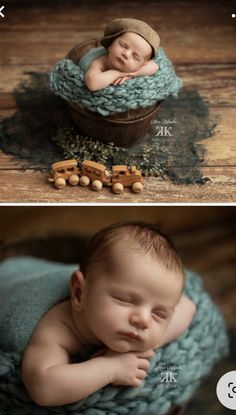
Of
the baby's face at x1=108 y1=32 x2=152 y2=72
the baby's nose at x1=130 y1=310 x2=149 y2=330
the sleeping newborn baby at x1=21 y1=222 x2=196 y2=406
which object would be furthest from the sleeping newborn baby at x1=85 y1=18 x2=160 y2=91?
the baby's nose at x1=130 y1=310 x2=149 y2=330

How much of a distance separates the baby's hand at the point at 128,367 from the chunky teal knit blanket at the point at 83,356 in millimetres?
15

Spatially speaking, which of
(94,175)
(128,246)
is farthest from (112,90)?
(128,246)

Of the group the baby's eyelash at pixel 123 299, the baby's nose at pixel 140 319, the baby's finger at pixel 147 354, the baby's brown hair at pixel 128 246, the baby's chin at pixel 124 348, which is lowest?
the baby's finger at pixel 147 354

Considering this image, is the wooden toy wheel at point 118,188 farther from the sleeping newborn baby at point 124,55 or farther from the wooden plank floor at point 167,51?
the sleeping newborn baby at point 124,55

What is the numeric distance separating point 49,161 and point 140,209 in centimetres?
19

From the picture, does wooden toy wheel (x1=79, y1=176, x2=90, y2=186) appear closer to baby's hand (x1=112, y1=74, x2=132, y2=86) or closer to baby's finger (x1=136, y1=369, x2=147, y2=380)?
baby's hand (x1=112, y1=74, x2=132, y2=86)

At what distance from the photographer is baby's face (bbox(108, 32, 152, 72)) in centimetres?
110

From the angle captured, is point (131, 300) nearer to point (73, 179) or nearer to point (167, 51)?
point (73, 179)

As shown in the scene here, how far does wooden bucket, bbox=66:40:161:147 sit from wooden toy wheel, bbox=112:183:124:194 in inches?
3.3

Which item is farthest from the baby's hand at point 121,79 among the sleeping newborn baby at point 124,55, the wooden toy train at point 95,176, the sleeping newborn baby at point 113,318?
the sleeping newborn baby at point 113,318

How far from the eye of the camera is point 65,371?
2.94ft

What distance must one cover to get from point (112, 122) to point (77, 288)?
1.04ft

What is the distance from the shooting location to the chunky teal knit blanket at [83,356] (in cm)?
93

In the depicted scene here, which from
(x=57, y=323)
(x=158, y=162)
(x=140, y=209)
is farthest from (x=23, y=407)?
(x=158, y=162)
